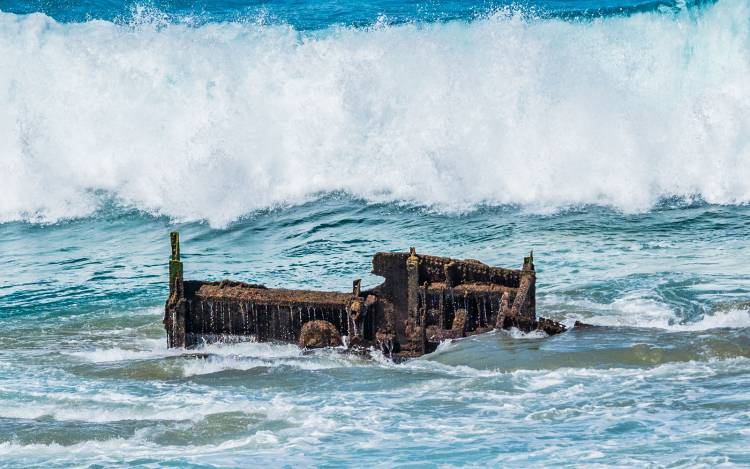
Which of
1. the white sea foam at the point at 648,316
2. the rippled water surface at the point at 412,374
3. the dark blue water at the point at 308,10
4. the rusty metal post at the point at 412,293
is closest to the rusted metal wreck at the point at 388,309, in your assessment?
the rusty metal post at the point at 412,293

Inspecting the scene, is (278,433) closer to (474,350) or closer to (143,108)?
(474,350)

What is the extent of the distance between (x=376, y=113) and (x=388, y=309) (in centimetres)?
1847

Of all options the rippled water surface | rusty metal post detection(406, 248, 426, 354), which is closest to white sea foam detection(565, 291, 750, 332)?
the rippled water surface

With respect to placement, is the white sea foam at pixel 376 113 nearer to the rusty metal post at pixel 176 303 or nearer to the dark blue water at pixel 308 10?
the dark blue water at pixel 308 10

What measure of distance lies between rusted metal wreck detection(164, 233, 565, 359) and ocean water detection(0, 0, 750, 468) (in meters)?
0.30

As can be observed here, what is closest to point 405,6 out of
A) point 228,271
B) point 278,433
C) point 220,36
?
point 220,36

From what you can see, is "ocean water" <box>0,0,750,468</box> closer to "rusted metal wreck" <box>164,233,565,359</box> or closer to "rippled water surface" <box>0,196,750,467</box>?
"rippled water surface" <box>0,196,750,467</box>

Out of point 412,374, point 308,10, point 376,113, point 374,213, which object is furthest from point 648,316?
point 308,10

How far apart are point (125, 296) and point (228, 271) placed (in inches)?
105

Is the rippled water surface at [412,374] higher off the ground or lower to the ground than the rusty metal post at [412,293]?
lower

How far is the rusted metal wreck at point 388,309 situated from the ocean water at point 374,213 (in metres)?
0.30

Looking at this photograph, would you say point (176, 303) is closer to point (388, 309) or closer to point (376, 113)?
point (388, 309)

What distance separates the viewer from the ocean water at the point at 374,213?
52.8ft

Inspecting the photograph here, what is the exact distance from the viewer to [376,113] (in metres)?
37.6
